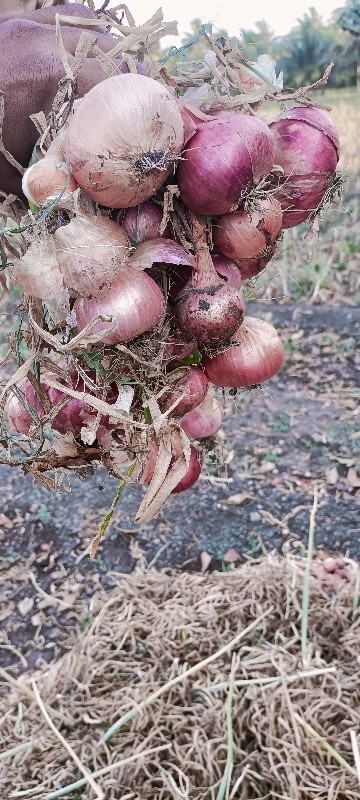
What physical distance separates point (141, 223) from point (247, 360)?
21cm

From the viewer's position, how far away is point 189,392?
0.75m

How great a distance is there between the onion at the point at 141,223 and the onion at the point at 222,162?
0.03 metres

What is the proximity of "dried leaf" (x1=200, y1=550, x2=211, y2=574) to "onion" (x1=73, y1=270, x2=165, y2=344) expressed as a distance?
1.65 m

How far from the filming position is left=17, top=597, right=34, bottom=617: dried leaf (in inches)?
83.4

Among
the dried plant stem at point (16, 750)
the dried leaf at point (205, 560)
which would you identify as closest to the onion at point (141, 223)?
the dried plant stem at point (16, 750)

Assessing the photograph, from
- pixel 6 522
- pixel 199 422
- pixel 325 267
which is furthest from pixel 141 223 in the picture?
pixel 325 267

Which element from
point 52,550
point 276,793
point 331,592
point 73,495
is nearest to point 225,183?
point 276,793

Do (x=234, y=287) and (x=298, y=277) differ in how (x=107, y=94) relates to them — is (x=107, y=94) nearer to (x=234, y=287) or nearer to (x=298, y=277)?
(x=234, y=287)

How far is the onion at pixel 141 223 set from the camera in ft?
2.10

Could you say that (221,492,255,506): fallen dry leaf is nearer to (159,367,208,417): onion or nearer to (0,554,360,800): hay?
(0,554,360,800): hay

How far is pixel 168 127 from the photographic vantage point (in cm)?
59

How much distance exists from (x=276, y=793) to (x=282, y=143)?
1266 mm

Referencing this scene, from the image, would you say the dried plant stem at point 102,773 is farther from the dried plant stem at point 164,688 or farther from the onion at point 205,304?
the onion at point 205,304

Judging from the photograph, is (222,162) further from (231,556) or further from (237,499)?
(237,499)
